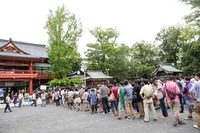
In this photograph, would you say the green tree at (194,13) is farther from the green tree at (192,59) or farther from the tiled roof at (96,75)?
the tiled roof at (96,75)

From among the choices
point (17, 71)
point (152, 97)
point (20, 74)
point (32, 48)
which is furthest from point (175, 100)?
point (32, 48)

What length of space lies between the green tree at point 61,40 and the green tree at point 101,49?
6064 mm

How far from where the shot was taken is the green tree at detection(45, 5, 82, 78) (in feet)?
85.9

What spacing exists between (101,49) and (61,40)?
877 cm

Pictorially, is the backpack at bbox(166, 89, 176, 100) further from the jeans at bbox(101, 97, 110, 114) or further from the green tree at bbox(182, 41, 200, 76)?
the green tree at bbox(182, 41, 200, 76)

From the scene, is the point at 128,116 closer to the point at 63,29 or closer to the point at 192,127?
the point at 192,127

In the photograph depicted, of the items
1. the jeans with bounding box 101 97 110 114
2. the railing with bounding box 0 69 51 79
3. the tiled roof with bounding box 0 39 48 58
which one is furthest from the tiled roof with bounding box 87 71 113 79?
the jeans with bounding box 101 97 110 114

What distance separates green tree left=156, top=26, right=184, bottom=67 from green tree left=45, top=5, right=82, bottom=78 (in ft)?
77.4

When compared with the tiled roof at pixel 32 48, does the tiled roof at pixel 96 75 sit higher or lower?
lower

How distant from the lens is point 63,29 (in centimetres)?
2689

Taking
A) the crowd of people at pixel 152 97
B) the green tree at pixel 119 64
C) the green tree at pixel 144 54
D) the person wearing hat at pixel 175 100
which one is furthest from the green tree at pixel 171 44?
the person wearing hat at pixel 175 100

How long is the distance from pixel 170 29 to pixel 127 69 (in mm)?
17673

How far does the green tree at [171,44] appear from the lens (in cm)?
4109

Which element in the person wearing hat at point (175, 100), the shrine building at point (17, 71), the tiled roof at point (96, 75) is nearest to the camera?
the person wearing hat at point (175, 100)
